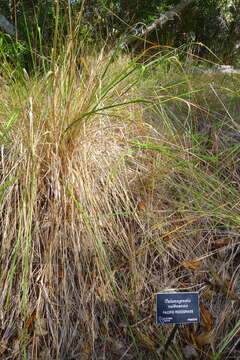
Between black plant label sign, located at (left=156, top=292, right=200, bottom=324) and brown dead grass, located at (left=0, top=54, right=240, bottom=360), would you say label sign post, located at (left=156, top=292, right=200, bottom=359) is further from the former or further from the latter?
brown dead grass, located at (left=0, top=54, right=240, bottom=360)

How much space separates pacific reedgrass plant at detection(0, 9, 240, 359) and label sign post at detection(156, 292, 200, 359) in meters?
0.19

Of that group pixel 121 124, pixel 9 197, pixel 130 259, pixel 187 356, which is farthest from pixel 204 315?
pixel 121 124

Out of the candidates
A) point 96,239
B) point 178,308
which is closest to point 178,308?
point 178,308

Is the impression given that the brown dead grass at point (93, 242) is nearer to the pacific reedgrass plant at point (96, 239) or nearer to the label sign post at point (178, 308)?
the pacific reedgrass plant at point (96, 239)

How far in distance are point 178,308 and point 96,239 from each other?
491 millimetres

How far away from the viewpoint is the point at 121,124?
6.94ft

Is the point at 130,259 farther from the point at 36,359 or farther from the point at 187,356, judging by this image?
the point at 36,359

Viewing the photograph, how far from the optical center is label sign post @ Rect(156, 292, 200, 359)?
1.25m

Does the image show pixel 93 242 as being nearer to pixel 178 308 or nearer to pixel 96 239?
pixel 96 239

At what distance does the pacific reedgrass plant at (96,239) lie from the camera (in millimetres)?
1422

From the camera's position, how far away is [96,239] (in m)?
1.54

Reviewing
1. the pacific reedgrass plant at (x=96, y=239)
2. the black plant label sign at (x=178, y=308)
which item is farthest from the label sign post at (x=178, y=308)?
the pacific reedgrass plant at (x=96, y=239)

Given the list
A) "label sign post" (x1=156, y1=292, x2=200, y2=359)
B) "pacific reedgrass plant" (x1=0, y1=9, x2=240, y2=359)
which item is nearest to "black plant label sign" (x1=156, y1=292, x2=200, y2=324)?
"label sign post" (x1=156, y1=292, x2=200, y2=359)

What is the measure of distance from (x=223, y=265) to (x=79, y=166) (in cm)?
90
